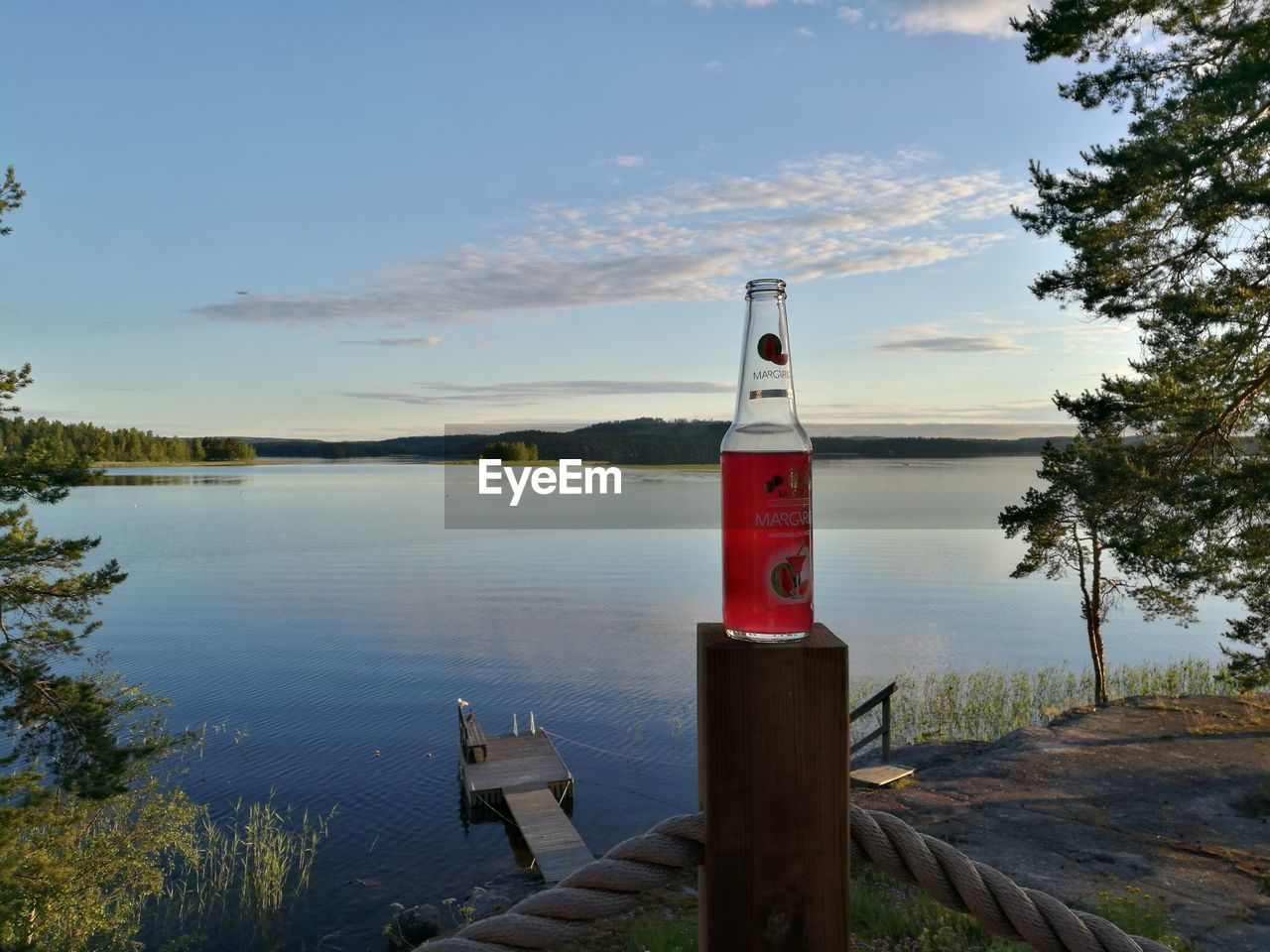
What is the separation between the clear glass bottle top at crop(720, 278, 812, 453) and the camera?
1.69 meters

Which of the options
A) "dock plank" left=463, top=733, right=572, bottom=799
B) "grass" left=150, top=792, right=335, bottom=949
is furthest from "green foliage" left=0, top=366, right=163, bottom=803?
"dock plank" left=463, top=733, right=572, bottom=799

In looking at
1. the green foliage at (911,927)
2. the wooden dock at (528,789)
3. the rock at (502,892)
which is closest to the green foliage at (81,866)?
the rock at (502,892)

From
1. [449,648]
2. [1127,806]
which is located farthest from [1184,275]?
[449,648]

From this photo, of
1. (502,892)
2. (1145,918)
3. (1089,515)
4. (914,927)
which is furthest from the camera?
(1089,515)

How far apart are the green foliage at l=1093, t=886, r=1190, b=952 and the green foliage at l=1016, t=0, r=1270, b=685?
23.7 feet

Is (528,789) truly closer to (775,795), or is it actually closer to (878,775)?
(878,775)

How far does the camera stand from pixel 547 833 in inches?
630

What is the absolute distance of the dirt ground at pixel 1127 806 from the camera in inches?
364

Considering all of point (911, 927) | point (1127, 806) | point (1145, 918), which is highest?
point (1145, 918)

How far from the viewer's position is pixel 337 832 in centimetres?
1792

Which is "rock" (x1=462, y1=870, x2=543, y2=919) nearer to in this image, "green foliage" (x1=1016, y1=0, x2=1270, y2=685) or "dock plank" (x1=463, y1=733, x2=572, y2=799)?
"dock plank" (x1=463, y1=733, x2=572, y2=799)

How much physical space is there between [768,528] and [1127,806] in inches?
565

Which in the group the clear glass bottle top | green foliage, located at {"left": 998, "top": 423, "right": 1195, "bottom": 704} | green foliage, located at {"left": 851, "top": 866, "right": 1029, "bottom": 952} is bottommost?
green foliage, located at {"left": 851, "top": 866, "right": 1029, "bottom": 952}

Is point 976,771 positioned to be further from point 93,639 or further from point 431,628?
point 93,639
